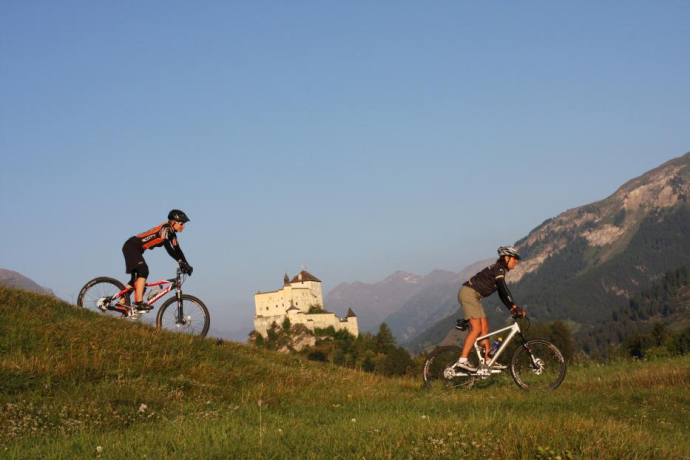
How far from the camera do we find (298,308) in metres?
164

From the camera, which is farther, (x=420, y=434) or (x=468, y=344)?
(x=468, y=344)

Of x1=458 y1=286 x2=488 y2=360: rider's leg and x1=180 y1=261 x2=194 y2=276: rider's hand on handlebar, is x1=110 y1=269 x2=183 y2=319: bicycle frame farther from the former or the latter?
x1=458 y1=286 x2=488 y2=360: rider's leg

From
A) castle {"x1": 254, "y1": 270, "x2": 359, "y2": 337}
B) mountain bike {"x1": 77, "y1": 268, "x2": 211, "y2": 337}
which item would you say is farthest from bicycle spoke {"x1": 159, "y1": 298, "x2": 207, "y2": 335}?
castle {"x1": 254, "y1": 270, "x2": 359, "y2": 337}

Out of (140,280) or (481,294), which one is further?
(140,280)

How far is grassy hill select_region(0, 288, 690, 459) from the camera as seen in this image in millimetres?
6605

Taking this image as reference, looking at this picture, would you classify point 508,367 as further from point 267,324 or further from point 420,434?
point 267,324

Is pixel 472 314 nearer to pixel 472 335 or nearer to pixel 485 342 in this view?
pixel 472 335

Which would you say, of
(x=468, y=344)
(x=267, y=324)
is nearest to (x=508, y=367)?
(x=468, y=344)

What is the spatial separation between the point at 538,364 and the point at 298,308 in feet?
504

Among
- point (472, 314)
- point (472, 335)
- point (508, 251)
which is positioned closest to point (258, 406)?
point (472, 335)

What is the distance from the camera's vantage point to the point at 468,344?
12.8 meters

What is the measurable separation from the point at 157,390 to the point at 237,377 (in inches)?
91.2

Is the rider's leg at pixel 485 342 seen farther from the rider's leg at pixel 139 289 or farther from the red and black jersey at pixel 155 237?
the rider's leg at pixel 139 289

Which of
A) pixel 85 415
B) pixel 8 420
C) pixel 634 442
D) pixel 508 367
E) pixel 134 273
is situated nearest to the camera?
pixel 634 442
